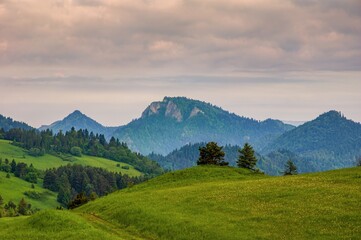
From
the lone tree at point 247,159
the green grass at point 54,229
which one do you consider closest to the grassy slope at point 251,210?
the green grass at point 54,229

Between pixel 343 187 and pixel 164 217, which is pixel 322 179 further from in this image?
pixel 164 217

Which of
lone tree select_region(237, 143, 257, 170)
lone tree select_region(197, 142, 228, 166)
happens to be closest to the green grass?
lone tree select_region(197, 142, 228, 166)

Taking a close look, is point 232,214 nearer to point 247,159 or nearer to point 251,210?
point 251,210

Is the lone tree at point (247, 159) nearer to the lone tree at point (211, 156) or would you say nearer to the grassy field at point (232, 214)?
the lone tree at point (211, 156)

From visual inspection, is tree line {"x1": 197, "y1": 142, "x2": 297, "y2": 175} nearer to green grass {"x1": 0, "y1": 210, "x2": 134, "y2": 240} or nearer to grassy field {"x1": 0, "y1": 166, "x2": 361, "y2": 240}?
grassy field {"x1": 0, "y1": 166, "x2": 361, "y2": 240}

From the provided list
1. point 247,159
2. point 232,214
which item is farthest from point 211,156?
point 232,214

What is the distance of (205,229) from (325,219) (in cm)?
1308

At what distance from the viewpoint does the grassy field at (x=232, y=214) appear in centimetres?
5050

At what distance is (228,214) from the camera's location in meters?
58.7

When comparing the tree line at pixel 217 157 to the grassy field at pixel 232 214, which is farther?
the tree line at pixel 217 157

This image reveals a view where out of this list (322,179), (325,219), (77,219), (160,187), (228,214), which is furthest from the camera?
(160,187)

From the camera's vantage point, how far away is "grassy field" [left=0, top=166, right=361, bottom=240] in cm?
5050

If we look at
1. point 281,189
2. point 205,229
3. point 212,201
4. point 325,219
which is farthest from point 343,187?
point 205,229

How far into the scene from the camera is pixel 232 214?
192ft
